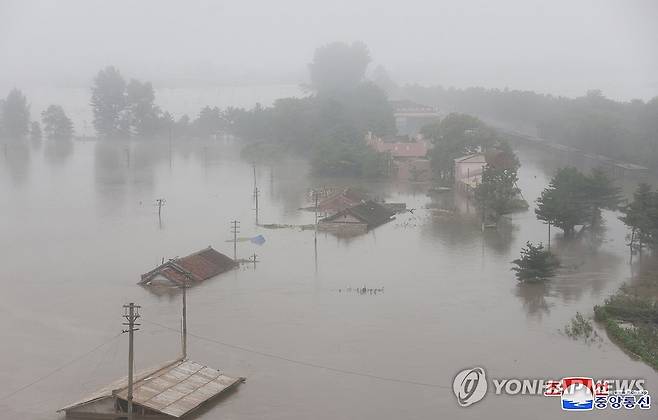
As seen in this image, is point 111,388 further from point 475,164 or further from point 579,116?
point 579,116

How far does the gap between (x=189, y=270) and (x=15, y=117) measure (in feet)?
70.5

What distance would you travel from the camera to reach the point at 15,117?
87.5ft

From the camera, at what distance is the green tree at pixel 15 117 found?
2661 cm

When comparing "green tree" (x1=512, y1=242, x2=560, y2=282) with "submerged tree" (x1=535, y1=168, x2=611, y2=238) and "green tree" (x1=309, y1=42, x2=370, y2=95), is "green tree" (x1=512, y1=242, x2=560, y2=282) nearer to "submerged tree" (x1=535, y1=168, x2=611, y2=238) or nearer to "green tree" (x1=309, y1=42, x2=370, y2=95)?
"submerged tree" (x1=535, y1=168, x2=611, y2=238)

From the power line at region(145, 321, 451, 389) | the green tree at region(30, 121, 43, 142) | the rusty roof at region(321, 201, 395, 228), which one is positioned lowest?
the power line at region(145, 321, 451, 389)

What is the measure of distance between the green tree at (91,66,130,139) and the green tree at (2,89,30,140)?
2.28 metres

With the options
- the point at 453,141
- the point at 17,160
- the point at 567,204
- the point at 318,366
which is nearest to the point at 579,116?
the point at 453,141

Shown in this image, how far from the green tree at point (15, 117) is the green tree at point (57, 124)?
70 cm

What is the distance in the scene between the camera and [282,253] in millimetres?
8453

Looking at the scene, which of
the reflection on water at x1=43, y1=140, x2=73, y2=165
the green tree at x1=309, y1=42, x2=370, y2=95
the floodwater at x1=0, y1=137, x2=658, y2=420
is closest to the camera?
the floodwater at x1=0, y1=137, x2=658, y2=420

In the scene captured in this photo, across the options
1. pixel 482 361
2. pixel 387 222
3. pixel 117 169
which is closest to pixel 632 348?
pixel 482 361

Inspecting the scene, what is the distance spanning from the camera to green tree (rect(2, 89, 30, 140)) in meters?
26.6

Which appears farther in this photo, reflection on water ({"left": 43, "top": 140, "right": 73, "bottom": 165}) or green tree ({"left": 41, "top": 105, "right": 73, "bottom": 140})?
green tree ({"left": 41, "top": 105, "right": 73, "bottom": 140})

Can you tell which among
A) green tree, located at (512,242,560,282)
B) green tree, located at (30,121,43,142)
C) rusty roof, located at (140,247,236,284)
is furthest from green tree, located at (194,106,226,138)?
green tree, located at (512,242,560,282)
